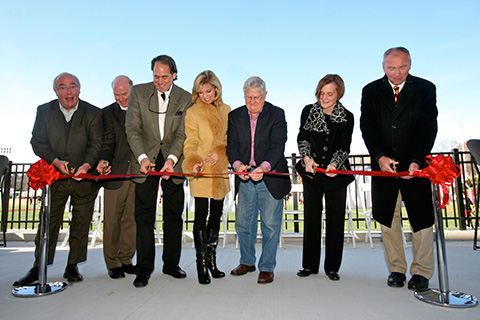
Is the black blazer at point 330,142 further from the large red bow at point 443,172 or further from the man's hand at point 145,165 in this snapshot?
the man's hand at point 145,165

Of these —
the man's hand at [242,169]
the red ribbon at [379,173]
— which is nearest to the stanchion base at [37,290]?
the red ribbon at [379,173]

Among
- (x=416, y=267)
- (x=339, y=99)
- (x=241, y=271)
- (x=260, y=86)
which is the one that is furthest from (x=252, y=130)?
(x=416, y=267)

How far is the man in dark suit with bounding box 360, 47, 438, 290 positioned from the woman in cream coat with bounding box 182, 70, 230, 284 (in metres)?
1.29

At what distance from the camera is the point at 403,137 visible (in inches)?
105

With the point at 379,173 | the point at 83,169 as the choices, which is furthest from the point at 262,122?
→ the point at 83,169

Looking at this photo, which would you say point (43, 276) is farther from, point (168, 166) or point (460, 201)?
point (460, 201)

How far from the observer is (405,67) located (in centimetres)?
261

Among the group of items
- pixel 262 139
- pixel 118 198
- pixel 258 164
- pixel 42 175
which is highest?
pixel 262 139

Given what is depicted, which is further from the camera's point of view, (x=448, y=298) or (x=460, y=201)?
(x=460, y=201)

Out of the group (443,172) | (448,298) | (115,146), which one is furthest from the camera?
(115,146)

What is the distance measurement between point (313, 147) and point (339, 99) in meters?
0.50

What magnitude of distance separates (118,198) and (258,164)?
4.47 ft

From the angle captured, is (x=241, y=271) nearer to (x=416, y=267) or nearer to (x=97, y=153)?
(x=416, y=267)

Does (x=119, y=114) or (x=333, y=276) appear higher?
(x=119, y=114)
